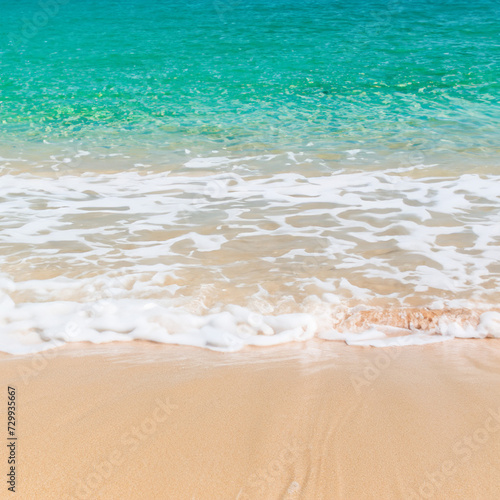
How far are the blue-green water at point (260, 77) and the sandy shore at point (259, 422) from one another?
4.79m

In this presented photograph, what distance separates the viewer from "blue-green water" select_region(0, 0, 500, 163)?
312 inches

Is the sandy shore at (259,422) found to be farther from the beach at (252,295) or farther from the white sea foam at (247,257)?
the white sea foam at (247,257)

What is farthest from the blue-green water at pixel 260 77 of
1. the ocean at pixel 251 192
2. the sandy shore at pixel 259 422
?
the sandy shore at pixel 259 422

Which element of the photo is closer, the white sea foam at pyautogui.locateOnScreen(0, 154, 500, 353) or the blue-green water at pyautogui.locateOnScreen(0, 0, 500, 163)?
the white sea foam at pyautogui.locateOnScreen(0, 154, 500, 353)

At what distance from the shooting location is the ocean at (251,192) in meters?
3.32

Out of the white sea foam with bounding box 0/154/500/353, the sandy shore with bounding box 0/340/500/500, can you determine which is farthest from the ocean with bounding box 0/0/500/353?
the sandy shore with bounding box 0/340/500/500

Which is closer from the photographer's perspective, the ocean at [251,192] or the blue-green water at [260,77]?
the ocean at [251,192]

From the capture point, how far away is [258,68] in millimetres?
11922

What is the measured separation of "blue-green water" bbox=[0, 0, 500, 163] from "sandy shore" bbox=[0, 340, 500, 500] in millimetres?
4788

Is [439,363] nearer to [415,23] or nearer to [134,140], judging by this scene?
[134,140]

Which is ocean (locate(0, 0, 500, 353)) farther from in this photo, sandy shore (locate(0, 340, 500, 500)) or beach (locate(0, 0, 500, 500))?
sandy shore (locate(0, 340, 500, 500))

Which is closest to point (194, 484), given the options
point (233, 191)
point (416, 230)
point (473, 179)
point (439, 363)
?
point (439, 363)

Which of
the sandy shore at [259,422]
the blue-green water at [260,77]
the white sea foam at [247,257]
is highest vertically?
the blue-green water at [260,77]

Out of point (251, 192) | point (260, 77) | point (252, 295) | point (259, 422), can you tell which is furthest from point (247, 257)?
point (260, 77)
